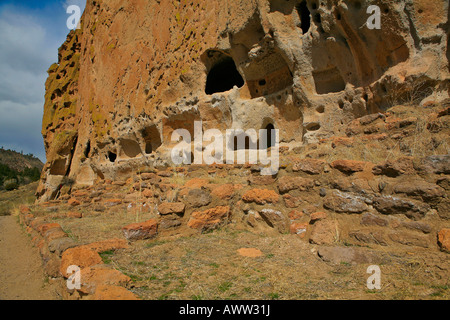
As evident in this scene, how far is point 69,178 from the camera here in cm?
1800

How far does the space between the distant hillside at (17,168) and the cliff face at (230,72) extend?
16.6 metres

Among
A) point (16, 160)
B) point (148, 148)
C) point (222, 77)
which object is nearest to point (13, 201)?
point (148, 148)

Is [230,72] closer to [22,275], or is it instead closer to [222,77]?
[222,77]

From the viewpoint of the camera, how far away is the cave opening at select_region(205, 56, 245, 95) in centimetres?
1299

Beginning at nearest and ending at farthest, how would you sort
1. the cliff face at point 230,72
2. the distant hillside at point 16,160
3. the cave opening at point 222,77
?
the cliff face at point 230,72, the cave opening at point 222,77, the distant hillside at point 16,160

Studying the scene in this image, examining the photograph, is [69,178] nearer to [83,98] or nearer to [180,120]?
[83,98]

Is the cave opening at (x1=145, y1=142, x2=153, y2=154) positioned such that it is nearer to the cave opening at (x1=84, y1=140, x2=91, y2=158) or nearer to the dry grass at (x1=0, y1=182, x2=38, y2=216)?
the cave opening at (x1=84, y1=140, x2=91, y2=158)

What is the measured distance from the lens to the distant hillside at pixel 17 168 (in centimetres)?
3140

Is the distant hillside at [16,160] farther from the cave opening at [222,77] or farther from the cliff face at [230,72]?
the cave opening at [222,77]

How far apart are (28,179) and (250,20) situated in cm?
3849

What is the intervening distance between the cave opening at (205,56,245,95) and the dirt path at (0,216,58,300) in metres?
10.7

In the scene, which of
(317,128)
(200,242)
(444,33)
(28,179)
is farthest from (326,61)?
(28,179)

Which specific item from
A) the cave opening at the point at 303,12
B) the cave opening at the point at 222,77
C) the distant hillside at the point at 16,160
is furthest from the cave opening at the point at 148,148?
the distant hillside at the point at 16,160

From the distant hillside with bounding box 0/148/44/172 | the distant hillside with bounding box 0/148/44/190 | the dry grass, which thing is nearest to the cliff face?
the dry grass
